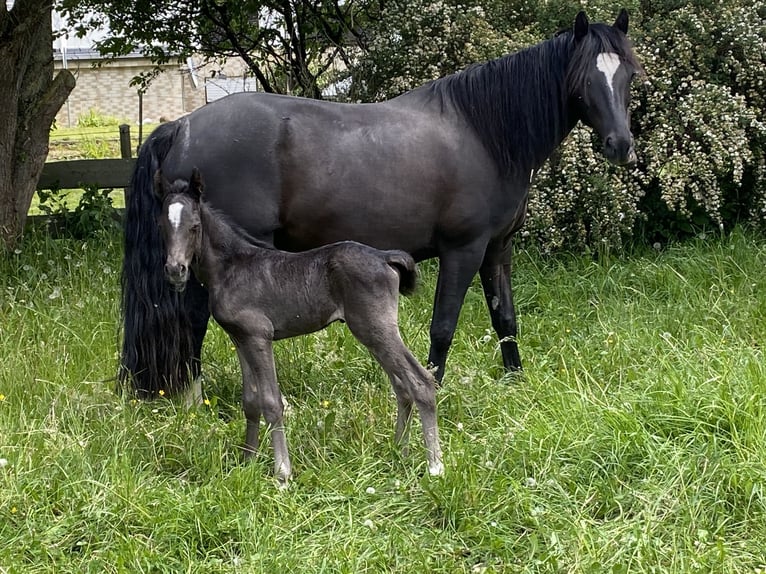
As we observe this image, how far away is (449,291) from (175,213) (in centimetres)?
175

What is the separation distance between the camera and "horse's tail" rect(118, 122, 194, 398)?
4520 millimetres

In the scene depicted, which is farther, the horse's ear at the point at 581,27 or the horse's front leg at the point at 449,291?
the horse's front leg at the point at 449,291

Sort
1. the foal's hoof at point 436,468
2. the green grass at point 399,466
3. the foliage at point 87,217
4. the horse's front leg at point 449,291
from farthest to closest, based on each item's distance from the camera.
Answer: the foliage at point 87,217 < the horse's front leg at point 449,291 < the foal's hoof at point 436,468 < the green grass at point 399,466

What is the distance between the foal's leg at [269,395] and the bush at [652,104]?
3.70 meters

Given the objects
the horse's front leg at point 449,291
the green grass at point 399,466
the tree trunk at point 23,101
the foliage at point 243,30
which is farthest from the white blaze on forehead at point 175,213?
the foliage at point 243,30

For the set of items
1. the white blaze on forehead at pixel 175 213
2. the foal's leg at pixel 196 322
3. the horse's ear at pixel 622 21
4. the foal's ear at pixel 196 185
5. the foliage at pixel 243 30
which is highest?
the foliage at pixel 243 30

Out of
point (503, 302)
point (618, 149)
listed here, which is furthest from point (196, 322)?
point (618, 149)

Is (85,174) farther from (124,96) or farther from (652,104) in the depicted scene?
(124,96)

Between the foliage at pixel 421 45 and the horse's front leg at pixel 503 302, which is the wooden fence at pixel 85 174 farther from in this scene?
the horse's front leg at pixel 503 302

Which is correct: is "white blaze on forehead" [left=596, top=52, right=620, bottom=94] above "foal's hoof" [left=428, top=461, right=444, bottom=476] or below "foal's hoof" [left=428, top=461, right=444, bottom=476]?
above

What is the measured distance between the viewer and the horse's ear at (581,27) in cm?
469

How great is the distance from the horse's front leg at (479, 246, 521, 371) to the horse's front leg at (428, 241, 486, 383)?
19.4 inches

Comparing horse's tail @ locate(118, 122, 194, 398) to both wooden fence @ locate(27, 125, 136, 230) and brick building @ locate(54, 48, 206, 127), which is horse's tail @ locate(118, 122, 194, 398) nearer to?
wooden fence @ locate(27, 125, 136, 230)

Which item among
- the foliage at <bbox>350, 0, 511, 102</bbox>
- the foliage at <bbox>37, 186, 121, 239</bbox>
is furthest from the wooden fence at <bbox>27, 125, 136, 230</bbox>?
the foliage at <bbox>350, 0, 511, 102</bbox>
